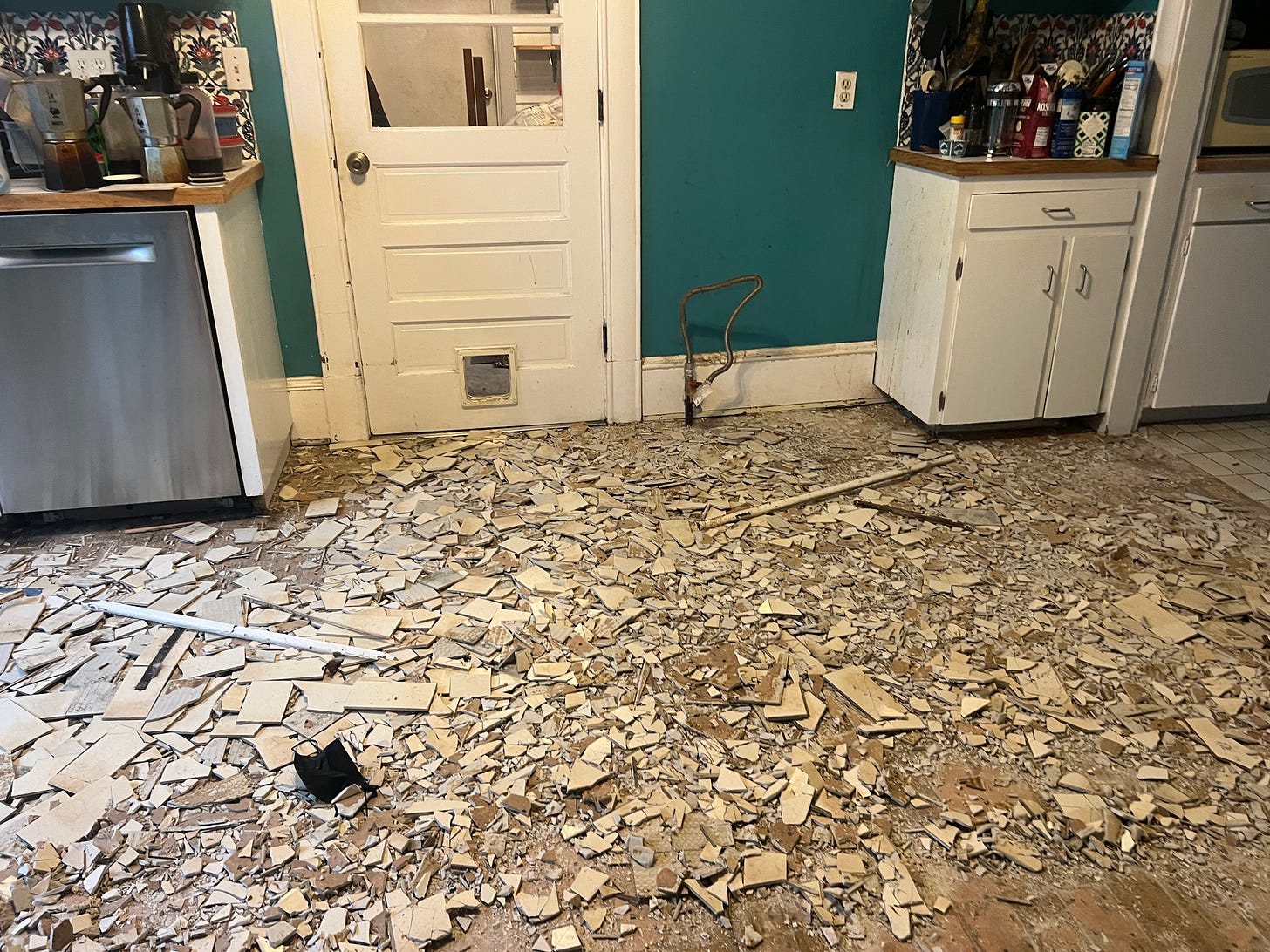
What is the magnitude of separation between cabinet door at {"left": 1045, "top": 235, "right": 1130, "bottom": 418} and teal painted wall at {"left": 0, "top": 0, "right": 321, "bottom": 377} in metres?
2.71

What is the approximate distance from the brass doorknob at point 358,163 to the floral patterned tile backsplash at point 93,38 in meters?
0.44

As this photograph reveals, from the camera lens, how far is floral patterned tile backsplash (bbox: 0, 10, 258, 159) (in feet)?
9.19

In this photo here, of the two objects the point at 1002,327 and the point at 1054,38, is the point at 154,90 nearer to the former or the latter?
the point at 1002,327

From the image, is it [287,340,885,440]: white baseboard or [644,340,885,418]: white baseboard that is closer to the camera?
[287,340,885,440]: white baseboard

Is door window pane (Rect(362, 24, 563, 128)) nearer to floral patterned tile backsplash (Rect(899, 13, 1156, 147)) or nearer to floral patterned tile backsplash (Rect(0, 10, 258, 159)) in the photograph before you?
floral patterned tile backsplash (Rect(0, 10, 258, 159))

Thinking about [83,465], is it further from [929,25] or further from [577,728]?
[929,25]

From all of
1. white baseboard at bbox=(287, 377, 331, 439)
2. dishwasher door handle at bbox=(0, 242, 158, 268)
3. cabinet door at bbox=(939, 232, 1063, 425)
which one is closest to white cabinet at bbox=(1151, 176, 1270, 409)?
cabinet door at bbox=(939, 232, 1063, 425)

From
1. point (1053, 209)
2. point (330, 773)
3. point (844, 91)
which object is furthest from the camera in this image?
point (844, 91)

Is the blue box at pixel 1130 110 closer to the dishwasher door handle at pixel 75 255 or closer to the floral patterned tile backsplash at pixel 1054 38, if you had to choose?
the floral patterned tile backsplash at pixel 1054 38

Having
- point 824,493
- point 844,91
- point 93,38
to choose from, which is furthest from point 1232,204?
point 93,38

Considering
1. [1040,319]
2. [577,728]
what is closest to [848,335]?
[1040,319]

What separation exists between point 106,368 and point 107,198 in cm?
47

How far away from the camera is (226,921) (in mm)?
1534

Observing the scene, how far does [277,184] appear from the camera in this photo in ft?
10.2
